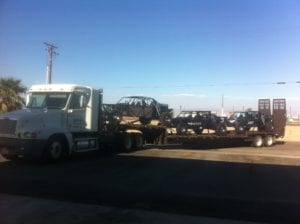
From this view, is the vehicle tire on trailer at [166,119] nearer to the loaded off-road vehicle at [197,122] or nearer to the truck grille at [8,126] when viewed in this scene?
the loaded off-road vehicle at [197,122]

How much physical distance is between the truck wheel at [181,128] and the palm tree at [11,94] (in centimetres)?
1440

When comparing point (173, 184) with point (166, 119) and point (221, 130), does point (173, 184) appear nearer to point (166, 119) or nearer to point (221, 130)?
point (166, 119)

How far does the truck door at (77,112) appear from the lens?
17688 millimetres

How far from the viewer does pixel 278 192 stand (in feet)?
37.7

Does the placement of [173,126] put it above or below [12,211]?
above

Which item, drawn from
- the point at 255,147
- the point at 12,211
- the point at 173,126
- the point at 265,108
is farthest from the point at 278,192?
the point at 265,108

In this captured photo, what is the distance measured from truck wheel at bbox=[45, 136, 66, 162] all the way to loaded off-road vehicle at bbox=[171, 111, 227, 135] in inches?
407

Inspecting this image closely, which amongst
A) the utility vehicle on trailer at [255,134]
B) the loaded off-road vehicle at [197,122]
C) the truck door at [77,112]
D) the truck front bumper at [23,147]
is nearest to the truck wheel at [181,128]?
the loaded off-road vehicle at [197,122]

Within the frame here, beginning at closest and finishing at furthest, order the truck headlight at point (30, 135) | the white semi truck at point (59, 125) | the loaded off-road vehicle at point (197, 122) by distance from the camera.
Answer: the truck headlight at point (30, 135)
the white semi truck at point (59, 125)
the loaded off-road vehicle at point (197, 122)

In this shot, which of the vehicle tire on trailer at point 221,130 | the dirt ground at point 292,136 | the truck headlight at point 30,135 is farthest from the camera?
the dirt ground at point 292,136

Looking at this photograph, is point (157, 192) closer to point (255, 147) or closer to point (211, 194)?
point (211, 194)

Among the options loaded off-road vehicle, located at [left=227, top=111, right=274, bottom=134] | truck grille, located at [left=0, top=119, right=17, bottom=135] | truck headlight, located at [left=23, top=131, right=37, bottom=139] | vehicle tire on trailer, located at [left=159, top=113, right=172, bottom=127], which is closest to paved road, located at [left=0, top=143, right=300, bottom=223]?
truck headlight, located at [left=23, top=131, right=37, bottom=139]

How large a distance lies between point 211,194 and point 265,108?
23.3 m

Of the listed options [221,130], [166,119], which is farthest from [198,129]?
[166,119]
